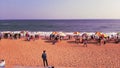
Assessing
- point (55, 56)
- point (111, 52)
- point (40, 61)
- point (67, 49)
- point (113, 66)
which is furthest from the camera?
point (67, 49)

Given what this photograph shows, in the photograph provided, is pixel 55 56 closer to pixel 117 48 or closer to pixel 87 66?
pixel 87 66

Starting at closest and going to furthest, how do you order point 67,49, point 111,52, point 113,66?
point 113,66 → point 111,52 → point 67,49

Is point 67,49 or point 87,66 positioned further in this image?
point 67,49

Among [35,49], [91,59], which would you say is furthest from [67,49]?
[91,59]

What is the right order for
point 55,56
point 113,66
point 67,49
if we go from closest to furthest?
1. point 113,66
2. point 55,56
3. point 67,49

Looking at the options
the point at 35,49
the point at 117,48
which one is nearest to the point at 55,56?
the point at 35,49

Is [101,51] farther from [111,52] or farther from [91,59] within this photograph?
[91,59]

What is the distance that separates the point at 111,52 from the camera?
2205 centimetres

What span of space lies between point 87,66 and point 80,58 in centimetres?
261

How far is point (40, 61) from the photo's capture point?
60.2 feet

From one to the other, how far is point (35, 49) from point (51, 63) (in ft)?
19.7

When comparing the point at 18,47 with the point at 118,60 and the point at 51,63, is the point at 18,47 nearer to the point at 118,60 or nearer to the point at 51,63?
the point at 51,63

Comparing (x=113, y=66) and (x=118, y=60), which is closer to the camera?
(x=113, y=66)

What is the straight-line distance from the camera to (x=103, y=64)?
17.4m
